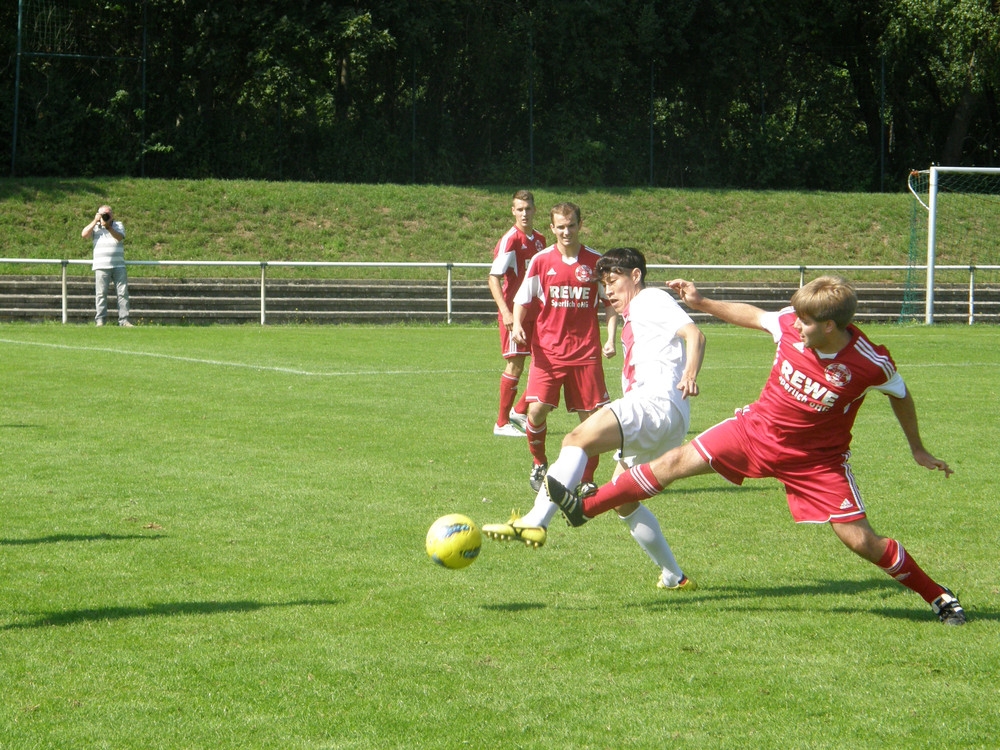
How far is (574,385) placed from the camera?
8.67 m

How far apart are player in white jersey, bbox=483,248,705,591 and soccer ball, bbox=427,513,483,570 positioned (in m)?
0.15

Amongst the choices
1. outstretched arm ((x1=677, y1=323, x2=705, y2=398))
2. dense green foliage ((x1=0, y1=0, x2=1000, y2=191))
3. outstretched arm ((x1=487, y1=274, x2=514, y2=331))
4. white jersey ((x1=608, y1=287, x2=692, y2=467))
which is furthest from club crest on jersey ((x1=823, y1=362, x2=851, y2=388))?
dense green foliage ((x1=0, y1=0, x2=1000, y2=191))

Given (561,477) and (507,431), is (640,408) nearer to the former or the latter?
(561,477)

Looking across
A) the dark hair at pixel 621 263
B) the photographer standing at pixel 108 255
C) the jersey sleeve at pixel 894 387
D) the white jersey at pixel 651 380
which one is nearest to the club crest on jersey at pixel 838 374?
the jersey sleeve at pixel 894 387

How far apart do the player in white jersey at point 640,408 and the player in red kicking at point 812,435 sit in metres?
0.22

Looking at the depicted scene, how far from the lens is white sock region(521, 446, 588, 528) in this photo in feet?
18.0

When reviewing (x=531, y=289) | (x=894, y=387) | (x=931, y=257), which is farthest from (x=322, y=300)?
(x=894, y=387)

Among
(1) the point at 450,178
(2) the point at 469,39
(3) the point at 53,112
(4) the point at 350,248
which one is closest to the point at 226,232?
(4) the point at 350,248

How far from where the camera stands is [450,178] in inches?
1497

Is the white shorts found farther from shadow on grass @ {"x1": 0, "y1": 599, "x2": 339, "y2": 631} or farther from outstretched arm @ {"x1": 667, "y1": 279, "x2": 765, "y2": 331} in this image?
shadow on grass @ {"x1": 0, "y1": 599, "x2": 339, "y2": 631}

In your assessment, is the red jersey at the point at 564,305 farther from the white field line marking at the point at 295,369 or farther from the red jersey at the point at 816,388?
the white field line marking at the point at 295,369

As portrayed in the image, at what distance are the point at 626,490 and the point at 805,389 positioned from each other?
91 cm

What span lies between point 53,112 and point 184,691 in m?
31.9

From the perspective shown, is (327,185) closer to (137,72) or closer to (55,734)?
(137,72)
